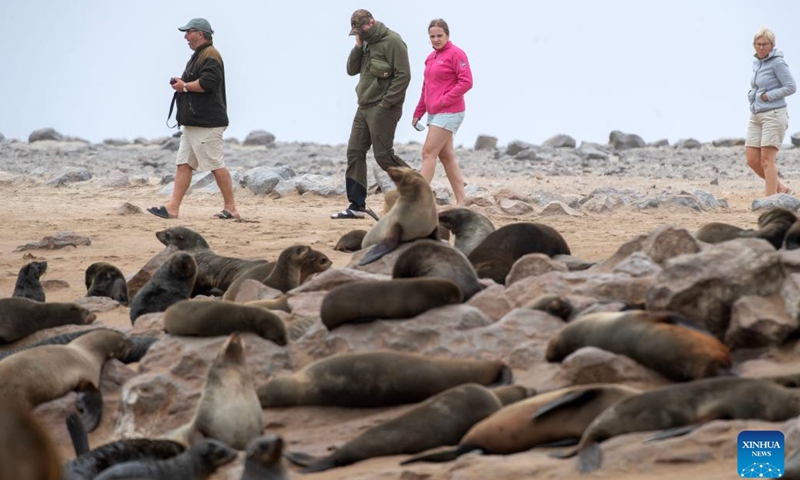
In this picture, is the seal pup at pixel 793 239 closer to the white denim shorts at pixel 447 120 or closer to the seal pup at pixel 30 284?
the seal pup at pixel 30 284

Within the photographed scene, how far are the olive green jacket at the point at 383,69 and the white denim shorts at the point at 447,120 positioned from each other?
50cm

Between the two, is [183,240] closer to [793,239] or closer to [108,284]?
[108,284]

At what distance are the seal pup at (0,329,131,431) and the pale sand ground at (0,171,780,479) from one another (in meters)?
2.02

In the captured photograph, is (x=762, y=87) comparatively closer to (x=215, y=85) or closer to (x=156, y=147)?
(x=215, y=85)

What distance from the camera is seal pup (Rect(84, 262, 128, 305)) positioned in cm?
908

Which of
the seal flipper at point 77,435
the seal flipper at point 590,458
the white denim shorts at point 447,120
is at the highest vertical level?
the white denim shorts at point 447,120

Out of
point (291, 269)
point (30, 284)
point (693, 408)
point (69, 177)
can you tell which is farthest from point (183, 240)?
point (69, 177)

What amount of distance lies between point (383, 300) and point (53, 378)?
5.60ft

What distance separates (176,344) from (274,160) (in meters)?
19.6

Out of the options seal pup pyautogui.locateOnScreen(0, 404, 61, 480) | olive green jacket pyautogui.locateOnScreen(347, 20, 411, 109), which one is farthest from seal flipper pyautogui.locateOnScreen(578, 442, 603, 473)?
olive green jacket pyautogui.locateOnScreen(347, 20, 411, 109)

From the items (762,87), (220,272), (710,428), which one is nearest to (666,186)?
(762,87)

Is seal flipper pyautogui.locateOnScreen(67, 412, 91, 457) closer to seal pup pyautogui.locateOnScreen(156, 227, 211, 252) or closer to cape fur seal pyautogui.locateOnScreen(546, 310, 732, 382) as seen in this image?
cape fur seal pyautogui.locateOnScreen(546, 310, 732, 382)

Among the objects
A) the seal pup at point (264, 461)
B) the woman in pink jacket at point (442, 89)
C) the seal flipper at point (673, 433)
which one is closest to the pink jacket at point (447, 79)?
the woman in pink jacket at point (442, 89)

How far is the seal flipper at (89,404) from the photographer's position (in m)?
5.88
